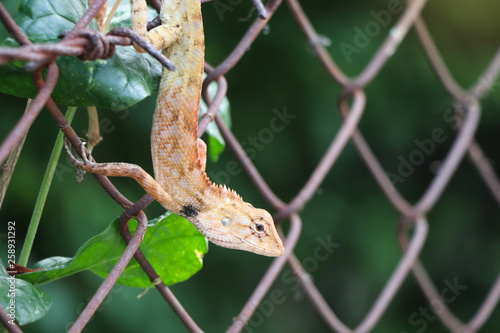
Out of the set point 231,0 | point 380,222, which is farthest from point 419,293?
point 231,0

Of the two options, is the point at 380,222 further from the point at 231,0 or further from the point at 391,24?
the point at 231,0

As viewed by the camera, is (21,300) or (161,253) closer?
(21,300)

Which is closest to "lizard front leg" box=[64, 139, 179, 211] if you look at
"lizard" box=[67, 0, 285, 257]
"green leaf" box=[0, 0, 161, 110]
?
"lizard" box=[67, 0, 285, 257]

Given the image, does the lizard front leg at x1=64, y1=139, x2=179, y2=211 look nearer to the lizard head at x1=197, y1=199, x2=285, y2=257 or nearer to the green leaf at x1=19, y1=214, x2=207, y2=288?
the green leaf at x1=19, y1=214, x2=207, y2=288

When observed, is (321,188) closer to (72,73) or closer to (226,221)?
(226,221)

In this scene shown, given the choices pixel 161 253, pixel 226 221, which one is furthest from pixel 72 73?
pixel 226 221

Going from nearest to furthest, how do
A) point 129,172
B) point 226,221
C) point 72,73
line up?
point 72,73
point 129,172
point 226,221

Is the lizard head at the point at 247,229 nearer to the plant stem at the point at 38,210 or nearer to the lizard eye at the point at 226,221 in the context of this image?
the lizard eye at the point at 226,221

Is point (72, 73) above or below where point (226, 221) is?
above
